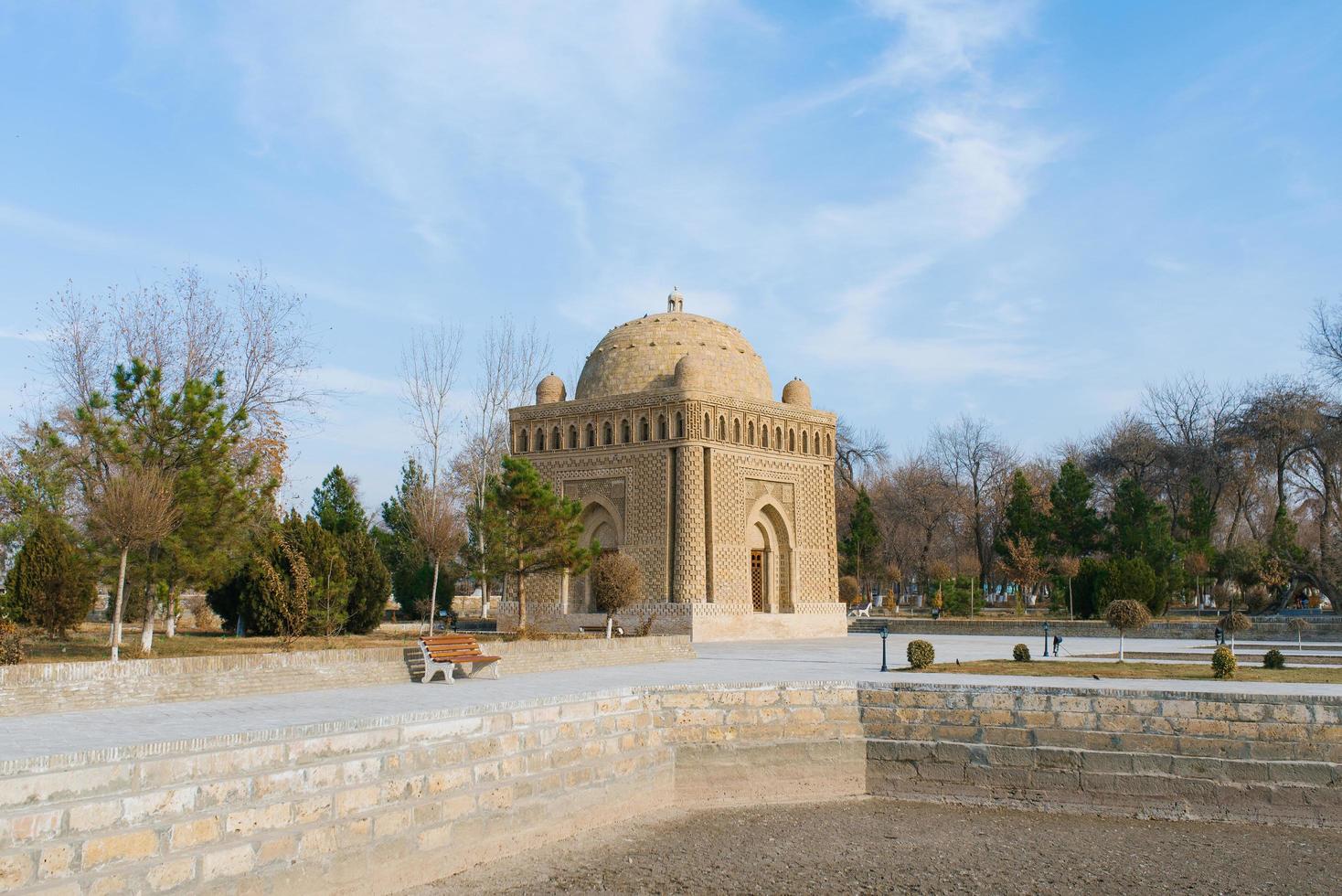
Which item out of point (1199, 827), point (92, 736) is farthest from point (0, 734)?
point (1199, 827)

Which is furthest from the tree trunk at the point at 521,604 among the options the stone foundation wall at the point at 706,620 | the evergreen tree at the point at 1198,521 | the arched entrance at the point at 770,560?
the evergreen tree at the point at 1198,521

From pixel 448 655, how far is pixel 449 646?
98 mm

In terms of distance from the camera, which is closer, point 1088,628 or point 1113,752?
point 1113,752

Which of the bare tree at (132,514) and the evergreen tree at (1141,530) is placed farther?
the evergreen tree at (1141,530)

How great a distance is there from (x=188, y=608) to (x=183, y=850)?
2840 centimetres

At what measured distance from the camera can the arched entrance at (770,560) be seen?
27.9 metres

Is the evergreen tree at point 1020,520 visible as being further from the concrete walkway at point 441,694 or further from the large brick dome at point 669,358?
the concrete walkway at point 441,694

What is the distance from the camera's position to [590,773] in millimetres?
9742

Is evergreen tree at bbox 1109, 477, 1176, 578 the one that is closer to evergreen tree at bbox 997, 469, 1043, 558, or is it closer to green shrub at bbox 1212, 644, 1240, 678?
evergreen tree at bbox 997, 469, 1043, 558

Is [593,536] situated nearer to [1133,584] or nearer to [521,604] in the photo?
[521,604]

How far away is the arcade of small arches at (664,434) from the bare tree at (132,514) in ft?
43.7

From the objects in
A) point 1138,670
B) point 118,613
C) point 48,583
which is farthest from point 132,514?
point 1138,670

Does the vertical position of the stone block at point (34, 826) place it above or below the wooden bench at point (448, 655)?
below

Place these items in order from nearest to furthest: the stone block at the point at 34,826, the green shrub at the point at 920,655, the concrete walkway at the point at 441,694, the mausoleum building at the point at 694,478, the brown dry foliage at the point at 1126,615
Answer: the stone block at the point at 34,826
the concrete walkway at the point at 441,694
the green shrub at the point at 920,655
the brown dry foliage at the point at 1126,615
the mausoleum building at the point at 694,478
